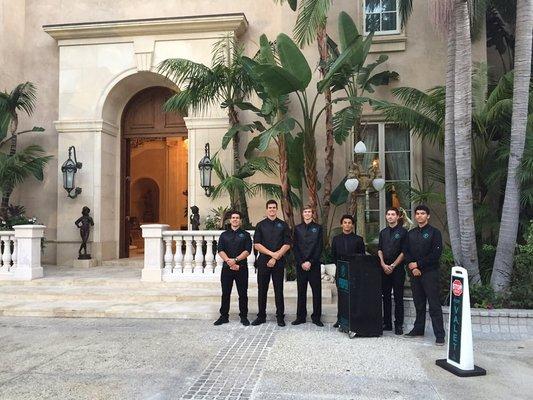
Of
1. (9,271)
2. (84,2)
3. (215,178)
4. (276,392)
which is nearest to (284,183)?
(215,178)

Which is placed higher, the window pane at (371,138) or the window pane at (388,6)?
the window pane at (388,6)

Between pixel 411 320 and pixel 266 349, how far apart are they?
2.37 meters

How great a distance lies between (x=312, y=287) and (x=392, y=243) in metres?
1.32

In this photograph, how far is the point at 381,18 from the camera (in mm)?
11156

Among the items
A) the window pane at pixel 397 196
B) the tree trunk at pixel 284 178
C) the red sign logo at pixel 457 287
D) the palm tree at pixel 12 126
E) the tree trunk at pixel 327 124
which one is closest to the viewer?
the red sign logo at pixel 457 287

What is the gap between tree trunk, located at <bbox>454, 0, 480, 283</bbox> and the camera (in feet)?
22.1

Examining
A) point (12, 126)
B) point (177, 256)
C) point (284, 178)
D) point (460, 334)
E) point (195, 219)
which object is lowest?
point (460, 334)

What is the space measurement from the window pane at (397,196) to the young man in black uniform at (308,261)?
4386 mm

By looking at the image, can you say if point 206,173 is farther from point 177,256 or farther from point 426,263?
point 426,263

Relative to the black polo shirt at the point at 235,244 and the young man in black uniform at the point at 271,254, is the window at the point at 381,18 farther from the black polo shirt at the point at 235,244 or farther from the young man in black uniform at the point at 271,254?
the black polo shirt at the point at 235,244

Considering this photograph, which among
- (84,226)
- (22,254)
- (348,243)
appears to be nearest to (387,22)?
(348,243)

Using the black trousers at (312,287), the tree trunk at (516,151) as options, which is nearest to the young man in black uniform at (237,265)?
the black trousers at (312,287)

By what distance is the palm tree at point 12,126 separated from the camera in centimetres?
1090

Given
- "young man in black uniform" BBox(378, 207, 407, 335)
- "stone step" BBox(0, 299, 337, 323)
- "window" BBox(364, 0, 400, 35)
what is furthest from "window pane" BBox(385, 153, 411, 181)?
"young man in black uniform" BBox(378, 207, 407, 335)
